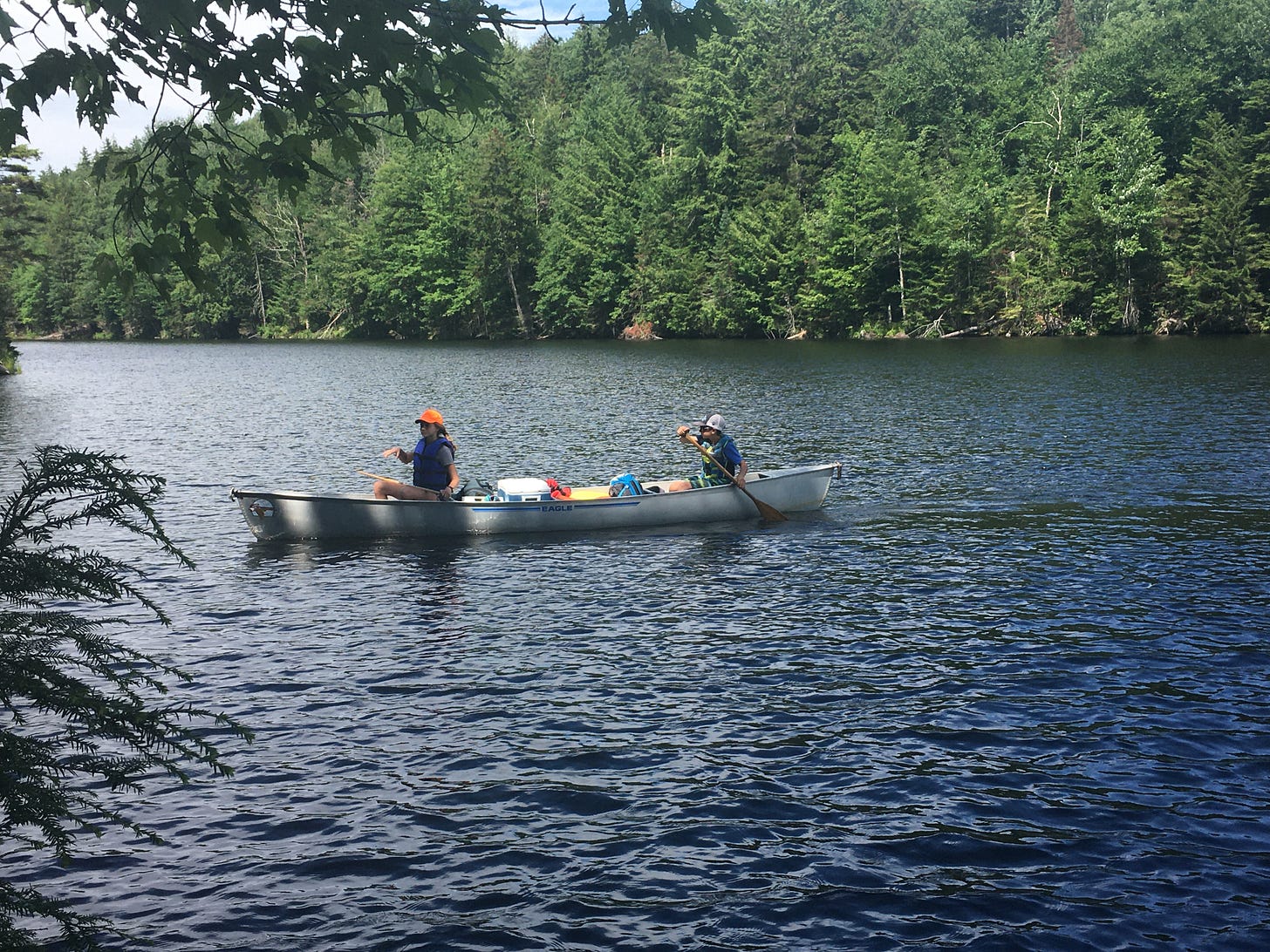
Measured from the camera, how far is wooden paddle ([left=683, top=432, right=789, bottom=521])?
20281 millimetres

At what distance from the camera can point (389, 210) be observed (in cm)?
10612

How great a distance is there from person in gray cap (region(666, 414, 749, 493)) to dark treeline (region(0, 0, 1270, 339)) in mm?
44153

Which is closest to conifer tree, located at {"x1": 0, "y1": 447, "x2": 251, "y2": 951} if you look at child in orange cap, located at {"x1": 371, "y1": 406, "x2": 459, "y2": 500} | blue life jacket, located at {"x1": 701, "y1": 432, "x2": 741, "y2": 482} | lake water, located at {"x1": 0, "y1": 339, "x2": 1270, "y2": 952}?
lake water, located at {"x1": 0, "y1": 339, "x2": 1270, "y2": 952}

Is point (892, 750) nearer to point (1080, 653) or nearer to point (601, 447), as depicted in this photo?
point (1080, 653)

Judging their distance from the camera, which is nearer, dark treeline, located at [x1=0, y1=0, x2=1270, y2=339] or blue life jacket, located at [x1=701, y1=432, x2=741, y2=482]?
blue life jacket, located at [x1=701, y1=432, x2=741, y2=482]

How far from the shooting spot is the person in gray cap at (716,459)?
20.3 meters

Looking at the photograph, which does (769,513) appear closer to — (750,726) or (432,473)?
(432,473)

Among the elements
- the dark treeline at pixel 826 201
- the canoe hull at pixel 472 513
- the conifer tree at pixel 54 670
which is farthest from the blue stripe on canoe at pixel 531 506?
the dark treeline at pixel 826 201

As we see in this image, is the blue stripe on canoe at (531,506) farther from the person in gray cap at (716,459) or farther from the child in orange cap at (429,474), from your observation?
the person in gray cap at (716,459)

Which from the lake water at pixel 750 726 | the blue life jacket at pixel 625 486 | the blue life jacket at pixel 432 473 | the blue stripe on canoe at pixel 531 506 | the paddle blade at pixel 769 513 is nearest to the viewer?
the lake water at pixel 750 726

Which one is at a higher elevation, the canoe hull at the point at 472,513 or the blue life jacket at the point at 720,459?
the blue life jacket at the point at 720,459

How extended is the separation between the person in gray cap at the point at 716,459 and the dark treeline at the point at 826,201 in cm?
4415

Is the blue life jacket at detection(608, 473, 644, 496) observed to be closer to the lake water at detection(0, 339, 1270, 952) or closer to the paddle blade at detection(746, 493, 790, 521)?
the lake water at detection(0, 339, 1270, 952)

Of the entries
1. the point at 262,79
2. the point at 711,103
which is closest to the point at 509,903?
the point at 262,79
